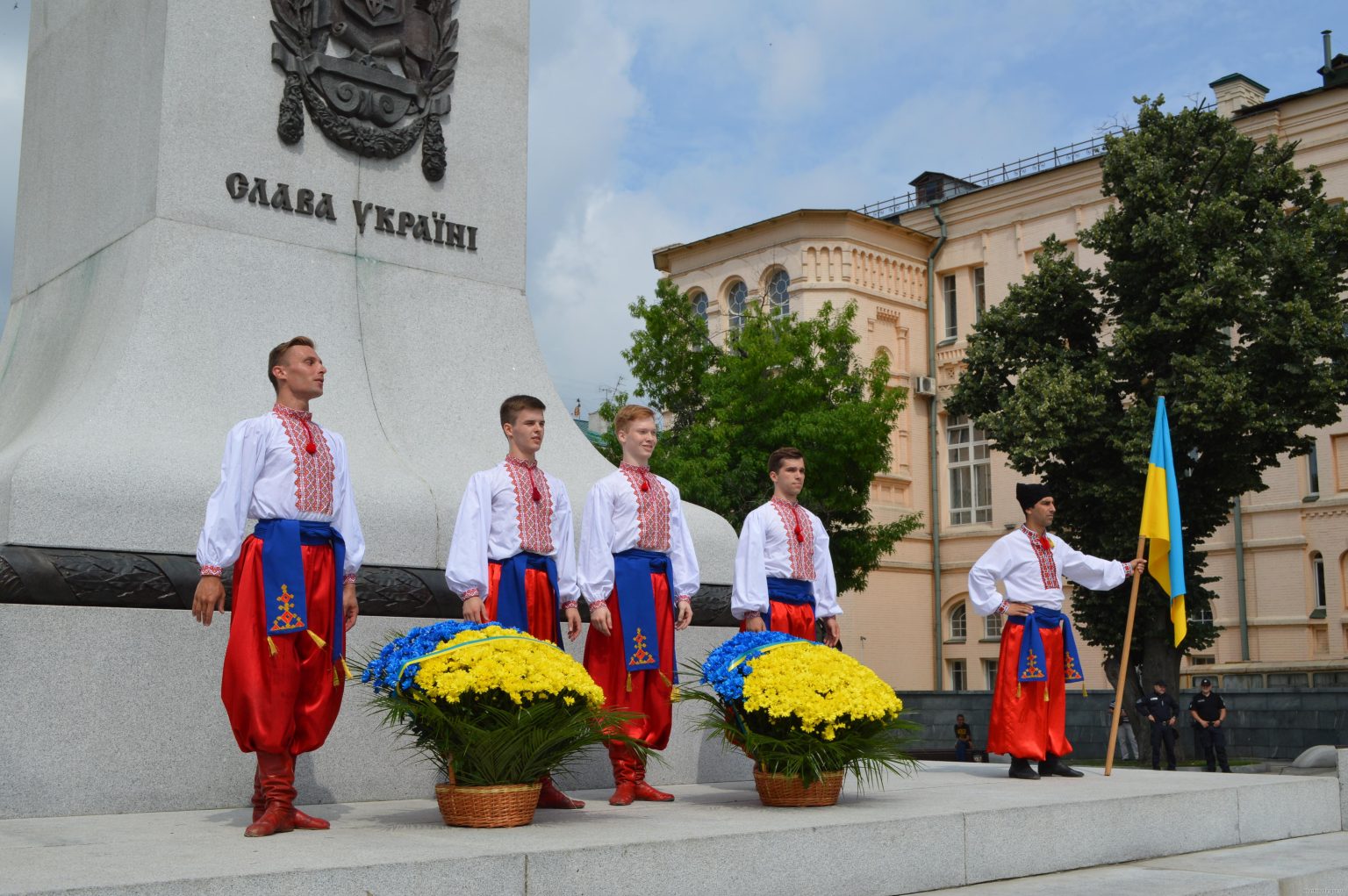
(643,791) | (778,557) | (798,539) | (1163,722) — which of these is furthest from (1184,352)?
(643,791)

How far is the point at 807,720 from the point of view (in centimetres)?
631

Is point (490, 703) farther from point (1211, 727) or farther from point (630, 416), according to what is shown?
point (1211, 727)

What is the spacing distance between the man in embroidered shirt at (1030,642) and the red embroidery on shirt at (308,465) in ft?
14.3

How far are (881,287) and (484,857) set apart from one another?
3630 centimetres

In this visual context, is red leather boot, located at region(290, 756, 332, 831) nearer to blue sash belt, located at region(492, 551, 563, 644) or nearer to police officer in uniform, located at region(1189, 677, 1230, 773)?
blue sash belt, located at region(492, 551, 563, 644)

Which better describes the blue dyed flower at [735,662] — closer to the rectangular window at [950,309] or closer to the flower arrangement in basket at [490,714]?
the flower arrangement in basket at [490,714]

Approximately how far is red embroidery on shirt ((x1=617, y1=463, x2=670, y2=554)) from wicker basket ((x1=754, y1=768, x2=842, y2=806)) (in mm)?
1347

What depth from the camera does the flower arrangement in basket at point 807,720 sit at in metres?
6.36

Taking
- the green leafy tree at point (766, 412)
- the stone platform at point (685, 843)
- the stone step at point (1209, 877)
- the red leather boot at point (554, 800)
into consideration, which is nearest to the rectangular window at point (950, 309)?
the green leafy tree at point (766, 412)

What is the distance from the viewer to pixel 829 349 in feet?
97.0

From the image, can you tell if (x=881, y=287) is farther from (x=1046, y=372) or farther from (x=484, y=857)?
(x=484, y=857)

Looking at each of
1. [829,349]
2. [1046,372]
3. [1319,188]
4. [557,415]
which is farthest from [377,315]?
[829,349]

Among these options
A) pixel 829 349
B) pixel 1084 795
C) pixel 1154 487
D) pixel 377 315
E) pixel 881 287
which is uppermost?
pixel 881 287

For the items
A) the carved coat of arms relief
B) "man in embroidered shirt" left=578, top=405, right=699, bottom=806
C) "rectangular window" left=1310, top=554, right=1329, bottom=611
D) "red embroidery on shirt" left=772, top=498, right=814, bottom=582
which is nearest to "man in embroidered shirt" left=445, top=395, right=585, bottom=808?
"man in embroidered shirt" left=578, top=405, right=699, bottom=806
